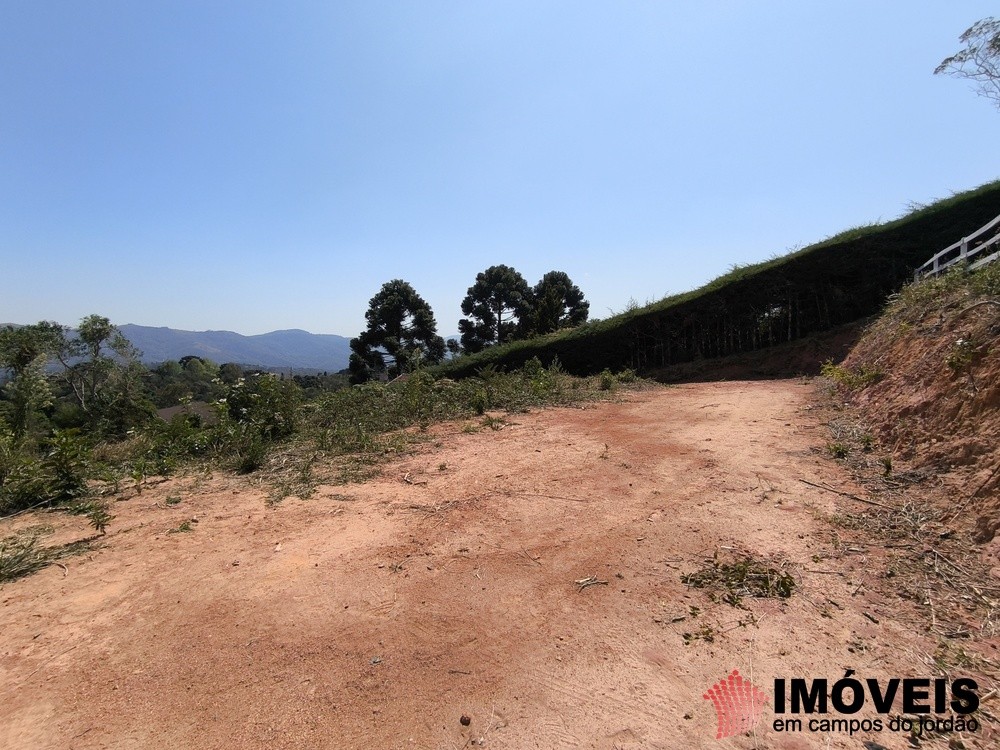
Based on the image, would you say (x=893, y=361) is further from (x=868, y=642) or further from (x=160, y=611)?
(x=160, y=611)

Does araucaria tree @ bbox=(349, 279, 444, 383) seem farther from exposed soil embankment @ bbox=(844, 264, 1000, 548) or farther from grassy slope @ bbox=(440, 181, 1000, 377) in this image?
exposed soil embankment @ bbox=(844, 264, 1000, 548)

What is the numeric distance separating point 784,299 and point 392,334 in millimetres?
26557

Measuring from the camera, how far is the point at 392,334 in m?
33.5

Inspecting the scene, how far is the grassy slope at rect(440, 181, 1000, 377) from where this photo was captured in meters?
11.3

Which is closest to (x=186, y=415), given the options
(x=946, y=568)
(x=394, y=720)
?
(x=394, y=720)

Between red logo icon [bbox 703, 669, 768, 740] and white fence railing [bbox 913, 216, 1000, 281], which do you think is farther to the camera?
white fence railing [bbox 913, 216, 1000, 281]

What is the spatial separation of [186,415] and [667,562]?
6939 mm

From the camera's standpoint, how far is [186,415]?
662 cm

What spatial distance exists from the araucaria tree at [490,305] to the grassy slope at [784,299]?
70.9 ft

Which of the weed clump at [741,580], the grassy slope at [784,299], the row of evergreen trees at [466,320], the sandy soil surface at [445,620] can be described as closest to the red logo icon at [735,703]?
the sandy soil surface at [445,620]

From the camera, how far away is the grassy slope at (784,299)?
1131 cm

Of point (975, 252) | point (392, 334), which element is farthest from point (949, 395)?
point (392, 334)

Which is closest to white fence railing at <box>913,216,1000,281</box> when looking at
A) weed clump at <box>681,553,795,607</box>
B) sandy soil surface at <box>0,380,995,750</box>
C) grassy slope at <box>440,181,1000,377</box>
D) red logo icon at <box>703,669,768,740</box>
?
grassy slope at <box>440,181,1000,377</box>

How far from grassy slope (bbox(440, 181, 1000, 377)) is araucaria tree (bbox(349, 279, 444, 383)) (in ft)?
62.8
